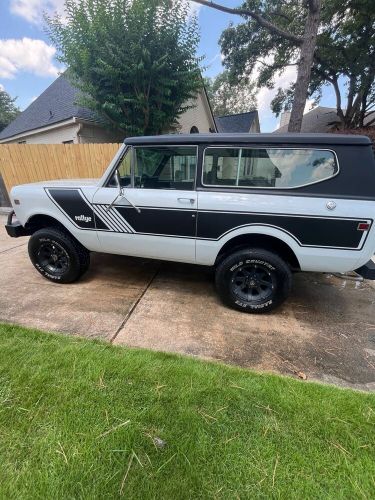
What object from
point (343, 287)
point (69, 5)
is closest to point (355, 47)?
point (69, 5)

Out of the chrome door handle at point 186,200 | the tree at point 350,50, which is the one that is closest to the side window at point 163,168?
the chrome door handle at point 186,200

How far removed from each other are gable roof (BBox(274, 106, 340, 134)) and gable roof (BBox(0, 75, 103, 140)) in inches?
657

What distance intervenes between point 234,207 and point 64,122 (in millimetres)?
10031

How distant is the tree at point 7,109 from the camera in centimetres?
3019

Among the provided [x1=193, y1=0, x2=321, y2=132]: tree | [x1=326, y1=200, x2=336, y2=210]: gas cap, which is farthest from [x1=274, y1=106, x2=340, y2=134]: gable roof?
[x1=326, y1=200, x2=336, y2=210]: gas cap

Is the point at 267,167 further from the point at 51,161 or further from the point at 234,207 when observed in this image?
the point at 51,161

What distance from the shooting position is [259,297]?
2943mm

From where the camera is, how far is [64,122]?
9859 millimetres

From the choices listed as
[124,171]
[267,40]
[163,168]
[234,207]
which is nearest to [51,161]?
[124,171]

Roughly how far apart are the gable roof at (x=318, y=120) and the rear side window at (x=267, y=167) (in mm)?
22284

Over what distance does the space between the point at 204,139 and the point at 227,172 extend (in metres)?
0.43

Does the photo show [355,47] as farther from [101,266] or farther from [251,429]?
[251,429]

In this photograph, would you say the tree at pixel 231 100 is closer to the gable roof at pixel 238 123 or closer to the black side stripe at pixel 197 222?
the gable roof at pixel 238 123

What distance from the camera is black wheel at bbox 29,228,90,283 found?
329 cm
